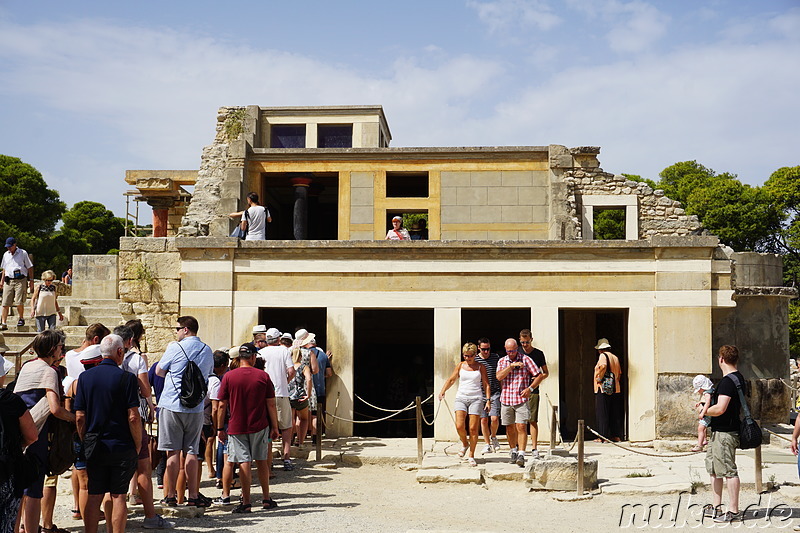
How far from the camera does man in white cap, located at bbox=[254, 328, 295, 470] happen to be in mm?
10664

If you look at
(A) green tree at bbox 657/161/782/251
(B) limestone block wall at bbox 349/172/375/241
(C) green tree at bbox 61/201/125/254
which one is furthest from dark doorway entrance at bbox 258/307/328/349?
(C) green tree at bbox 61/201/125/254

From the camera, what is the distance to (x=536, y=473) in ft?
32.0

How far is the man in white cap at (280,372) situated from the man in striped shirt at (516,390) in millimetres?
2972

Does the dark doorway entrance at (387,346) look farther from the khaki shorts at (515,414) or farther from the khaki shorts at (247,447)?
the khaki shorts at (247,447)

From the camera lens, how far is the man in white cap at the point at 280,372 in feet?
35.0

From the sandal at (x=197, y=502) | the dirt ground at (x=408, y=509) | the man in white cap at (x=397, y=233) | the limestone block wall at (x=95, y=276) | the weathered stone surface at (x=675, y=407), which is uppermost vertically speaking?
the man in white cap at (x=397, y=233)

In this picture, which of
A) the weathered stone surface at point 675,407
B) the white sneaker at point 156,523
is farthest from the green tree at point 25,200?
the white sneaker at point 156,523

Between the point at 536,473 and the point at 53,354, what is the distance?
19.3 feet

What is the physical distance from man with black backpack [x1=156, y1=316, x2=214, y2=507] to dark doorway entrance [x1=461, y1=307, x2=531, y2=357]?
11212 mm

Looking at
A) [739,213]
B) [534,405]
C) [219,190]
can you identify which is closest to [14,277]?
[219,190]

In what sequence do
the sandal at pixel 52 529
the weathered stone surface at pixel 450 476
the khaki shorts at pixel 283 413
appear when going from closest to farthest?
the sandal at pixel 52 529, the weathered stone surface at pixel 450 476, the khaki shorts at pixel 283 413

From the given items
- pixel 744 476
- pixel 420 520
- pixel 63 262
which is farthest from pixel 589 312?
pixel 63 262

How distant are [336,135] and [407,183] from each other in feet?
12.9

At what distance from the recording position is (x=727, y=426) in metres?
7.98
